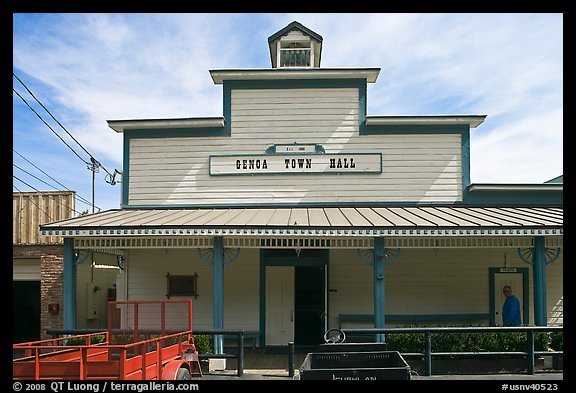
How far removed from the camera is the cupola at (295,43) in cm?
1639

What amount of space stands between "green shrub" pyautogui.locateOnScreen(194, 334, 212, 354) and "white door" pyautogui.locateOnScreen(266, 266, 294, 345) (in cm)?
269

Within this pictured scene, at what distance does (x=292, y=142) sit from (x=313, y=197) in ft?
6.18

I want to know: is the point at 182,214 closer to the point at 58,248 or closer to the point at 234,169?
the point at 234,169

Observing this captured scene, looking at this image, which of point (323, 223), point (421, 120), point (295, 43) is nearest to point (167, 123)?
point (295, 43)

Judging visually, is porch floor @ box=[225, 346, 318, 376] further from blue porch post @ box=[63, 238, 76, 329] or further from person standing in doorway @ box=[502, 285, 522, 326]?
person standing in doorway @ box=[502, 285, 522, 326]

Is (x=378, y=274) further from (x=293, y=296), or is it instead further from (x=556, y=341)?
(x=556, y=341)

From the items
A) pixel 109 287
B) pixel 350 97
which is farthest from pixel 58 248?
pixel 350 97

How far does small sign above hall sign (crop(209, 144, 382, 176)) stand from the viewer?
14852mm

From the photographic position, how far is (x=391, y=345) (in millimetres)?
11383

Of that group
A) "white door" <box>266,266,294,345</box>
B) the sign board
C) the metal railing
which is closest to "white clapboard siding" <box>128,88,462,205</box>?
the sign board

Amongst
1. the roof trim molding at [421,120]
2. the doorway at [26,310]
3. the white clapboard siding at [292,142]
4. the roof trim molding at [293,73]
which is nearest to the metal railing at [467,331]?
the white clapboard siding at [292,142]

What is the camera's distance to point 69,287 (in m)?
12.2

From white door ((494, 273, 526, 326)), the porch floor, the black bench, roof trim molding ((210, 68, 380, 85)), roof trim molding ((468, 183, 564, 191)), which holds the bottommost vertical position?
the porch floor

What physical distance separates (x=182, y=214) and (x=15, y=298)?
26.5 feet
